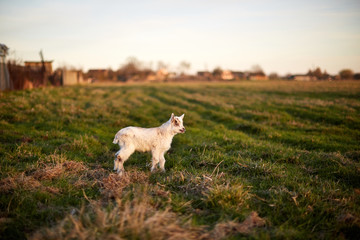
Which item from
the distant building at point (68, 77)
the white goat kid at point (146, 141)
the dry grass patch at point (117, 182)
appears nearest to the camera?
the dry grass patch at point (117, 182)

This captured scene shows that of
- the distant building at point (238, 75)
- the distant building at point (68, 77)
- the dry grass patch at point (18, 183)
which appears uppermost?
the distant building at point (238, 75)

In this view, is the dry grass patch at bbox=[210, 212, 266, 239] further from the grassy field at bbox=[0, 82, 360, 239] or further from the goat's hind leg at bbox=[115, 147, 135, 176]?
the goat's hind leg at bbox=[115, 147, 135, 176]

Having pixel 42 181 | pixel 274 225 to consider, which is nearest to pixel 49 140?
pixel 42 181

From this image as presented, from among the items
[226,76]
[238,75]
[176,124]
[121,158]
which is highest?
[238,75]

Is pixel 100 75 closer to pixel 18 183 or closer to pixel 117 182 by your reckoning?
pixel 18 183

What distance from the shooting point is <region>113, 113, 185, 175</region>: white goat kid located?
5906 mm

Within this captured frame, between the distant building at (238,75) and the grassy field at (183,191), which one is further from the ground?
the distant building at (238,75)

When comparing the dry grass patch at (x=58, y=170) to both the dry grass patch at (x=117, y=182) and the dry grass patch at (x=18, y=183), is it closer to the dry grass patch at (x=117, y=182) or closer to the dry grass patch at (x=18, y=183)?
the dry grass patch at (x=18, y=183)

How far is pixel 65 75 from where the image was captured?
4022cm

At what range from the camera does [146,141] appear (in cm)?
618

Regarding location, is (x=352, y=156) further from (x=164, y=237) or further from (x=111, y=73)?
(x=111, y=73)

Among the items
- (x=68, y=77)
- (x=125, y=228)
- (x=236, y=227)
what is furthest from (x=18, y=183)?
(x=68, y=77)

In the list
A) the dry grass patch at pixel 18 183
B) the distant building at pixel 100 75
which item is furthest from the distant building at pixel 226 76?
the dry grass patch at pixel 18 183

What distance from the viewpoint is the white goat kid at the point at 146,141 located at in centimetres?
591
